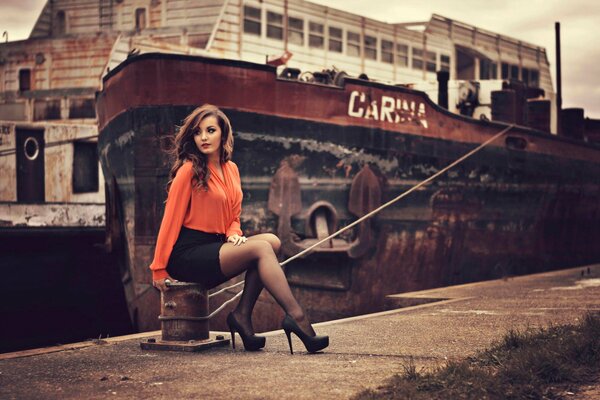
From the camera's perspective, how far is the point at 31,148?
1788 centimetres

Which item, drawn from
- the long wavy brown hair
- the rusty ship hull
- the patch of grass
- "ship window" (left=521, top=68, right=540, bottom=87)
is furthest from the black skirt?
"ship window" (left=521, top=68, right=540, bottom=87)

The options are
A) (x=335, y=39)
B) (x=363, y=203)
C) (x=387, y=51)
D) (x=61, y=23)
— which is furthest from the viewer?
(x=61, y=23)

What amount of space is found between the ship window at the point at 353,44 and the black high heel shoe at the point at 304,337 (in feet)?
48.1

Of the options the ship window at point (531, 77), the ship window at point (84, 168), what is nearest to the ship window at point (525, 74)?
the ship window at point (531, 77)

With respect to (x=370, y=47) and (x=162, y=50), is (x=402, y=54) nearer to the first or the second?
(x=370, y=47)

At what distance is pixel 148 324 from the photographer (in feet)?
31.9

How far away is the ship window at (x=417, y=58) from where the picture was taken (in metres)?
20.8

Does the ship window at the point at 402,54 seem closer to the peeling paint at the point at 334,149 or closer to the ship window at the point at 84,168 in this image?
the ship window at the point at 84,168

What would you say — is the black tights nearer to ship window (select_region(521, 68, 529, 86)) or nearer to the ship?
the ship

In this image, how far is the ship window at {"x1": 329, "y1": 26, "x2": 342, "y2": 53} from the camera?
18797mm

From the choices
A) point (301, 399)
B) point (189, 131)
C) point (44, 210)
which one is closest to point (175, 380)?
point (301, 399)

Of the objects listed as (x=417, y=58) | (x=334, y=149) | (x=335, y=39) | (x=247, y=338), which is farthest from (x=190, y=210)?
(x=417, y=58)

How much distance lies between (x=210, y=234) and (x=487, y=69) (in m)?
18.8

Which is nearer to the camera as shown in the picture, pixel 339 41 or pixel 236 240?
pixel 236 240
